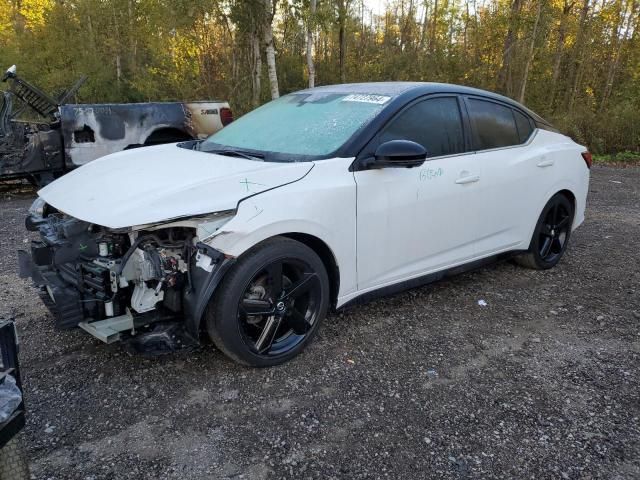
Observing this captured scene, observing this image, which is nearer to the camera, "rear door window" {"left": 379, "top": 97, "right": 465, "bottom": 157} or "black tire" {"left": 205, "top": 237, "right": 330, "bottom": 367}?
"black tire" {"left": 205, "top": 237, "right": 330, "bottom": 367}

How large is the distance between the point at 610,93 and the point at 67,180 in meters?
17.7

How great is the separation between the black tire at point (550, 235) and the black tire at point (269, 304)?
8.08ft

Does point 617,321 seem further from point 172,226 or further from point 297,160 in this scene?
point 172,226

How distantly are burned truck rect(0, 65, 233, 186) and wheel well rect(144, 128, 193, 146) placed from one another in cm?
2

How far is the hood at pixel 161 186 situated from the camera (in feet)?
8.93

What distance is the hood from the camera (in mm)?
2721

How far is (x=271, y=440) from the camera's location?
99.7 inches

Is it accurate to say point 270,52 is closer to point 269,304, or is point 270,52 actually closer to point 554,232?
point 554,232

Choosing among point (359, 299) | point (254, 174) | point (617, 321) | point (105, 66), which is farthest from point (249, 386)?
point (105, 66)

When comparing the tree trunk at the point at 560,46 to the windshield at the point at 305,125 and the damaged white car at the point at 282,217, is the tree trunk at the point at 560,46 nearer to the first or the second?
the damaged white car at the point at 282,217

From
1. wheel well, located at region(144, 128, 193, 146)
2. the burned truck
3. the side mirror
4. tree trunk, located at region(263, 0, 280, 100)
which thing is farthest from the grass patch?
the side mirror

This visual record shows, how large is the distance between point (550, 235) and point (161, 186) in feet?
12.1

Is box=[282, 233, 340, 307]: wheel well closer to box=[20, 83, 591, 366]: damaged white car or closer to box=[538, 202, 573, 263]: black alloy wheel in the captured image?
box=[20, 83, 591, 366]: damaged white car

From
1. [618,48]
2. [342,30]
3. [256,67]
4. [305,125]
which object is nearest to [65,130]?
[305,125]
